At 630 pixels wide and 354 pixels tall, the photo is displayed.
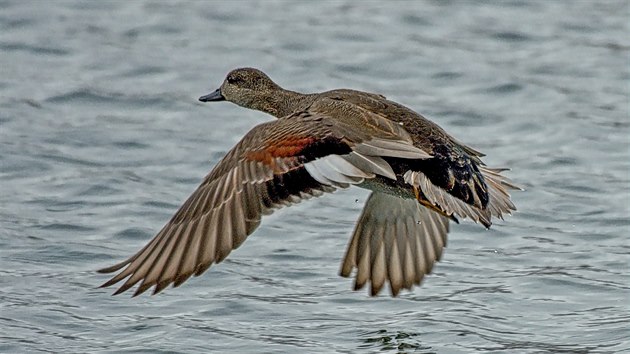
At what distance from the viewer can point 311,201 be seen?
9.52m

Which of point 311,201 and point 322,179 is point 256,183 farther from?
point 311,201

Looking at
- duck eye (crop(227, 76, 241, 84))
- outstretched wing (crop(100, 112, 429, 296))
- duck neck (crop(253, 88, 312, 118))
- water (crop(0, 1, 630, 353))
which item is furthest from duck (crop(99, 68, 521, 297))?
duck eye (crop(227, 76, 241, 84))

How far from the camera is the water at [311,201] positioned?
7301 millimetres

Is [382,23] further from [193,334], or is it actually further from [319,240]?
[193,334]

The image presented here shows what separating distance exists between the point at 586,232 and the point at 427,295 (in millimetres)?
1626

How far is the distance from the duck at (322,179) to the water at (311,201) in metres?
0.53

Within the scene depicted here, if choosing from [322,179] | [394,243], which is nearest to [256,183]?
[322,179]

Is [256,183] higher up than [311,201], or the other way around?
[256,183]

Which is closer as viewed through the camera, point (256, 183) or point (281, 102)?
point (256, 183)

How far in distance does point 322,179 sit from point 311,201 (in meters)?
3.27

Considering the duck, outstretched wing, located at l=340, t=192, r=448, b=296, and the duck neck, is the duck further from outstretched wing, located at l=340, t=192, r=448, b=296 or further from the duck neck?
the duck neck

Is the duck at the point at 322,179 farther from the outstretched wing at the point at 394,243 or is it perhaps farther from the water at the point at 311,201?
the water at the point at 311,201

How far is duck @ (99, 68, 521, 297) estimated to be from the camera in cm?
612

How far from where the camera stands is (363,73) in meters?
12.0
